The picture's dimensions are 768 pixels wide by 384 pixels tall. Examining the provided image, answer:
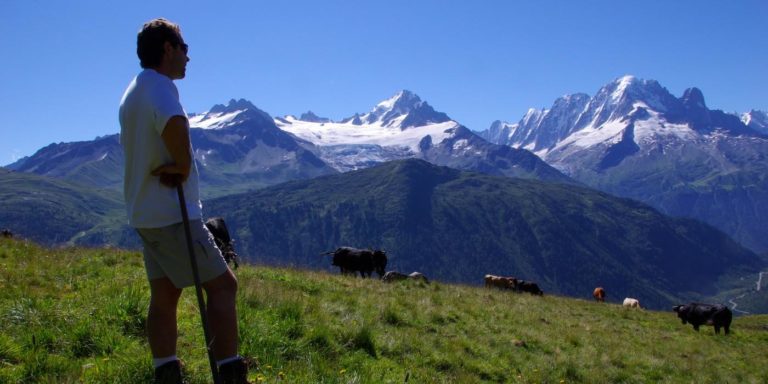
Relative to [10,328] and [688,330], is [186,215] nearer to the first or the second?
[10,328]

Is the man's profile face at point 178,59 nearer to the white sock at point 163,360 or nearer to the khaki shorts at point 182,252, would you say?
the khaki shorts at point 182,252

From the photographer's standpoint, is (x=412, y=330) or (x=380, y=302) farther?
(x=380, y=302)

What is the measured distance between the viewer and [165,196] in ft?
17.3

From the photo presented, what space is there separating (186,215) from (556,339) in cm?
1174

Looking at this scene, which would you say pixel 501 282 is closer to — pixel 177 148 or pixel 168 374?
pixel 168 374

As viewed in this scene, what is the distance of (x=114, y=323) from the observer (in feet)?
24.3

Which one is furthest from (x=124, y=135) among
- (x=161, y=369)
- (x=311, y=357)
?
(x=311, y=357)

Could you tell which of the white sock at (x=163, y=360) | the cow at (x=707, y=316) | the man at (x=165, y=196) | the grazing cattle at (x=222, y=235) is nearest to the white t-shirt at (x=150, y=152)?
the man at (x=165, y=196)

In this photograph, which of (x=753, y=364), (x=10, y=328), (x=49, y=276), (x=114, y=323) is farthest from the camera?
(x=753, y=364)

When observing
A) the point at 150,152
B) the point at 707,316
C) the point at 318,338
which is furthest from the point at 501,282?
the point at 150,152

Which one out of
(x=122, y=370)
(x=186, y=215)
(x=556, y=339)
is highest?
(x=186, y=215)

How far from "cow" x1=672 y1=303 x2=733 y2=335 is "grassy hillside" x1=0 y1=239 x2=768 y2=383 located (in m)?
8.67

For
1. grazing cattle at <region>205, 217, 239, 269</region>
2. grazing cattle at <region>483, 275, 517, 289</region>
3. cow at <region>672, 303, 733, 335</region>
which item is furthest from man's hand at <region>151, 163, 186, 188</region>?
grazing cattle at <region>483, 275, 517, 289</region>

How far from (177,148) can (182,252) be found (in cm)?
96
